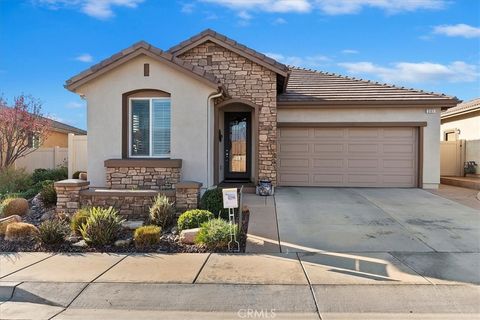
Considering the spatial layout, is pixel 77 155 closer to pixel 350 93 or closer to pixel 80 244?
pixel 80 244

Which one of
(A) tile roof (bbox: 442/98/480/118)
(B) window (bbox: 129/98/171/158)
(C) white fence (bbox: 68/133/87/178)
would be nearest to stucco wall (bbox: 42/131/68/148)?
(C) white fence (bbox: 68/133/87/178)

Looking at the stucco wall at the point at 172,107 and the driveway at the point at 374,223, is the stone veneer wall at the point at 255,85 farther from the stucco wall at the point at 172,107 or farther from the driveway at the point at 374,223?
the stucco wall at the point at 172,107

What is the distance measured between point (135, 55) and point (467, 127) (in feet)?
53.9

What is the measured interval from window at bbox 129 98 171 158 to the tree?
860cm

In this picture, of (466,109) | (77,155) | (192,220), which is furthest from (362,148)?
(77,155)

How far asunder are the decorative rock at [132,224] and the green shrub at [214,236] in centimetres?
216

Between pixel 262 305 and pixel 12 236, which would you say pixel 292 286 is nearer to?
pixel 262 305

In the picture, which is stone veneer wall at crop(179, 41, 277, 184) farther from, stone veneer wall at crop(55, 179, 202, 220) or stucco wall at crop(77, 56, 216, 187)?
stone veneer wall at crop(55, 179, 202, 220)

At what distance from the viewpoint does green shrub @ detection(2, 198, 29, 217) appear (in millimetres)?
10195

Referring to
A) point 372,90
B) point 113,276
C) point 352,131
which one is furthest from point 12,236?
point 372,90

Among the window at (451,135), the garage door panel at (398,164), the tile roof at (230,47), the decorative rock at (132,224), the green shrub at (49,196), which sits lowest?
the decorative rock at (132,224)

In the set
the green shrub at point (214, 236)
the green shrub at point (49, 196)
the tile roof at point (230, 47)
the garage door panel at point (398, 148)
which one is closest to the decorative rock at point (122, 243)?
the green shrub at point (214, 236)

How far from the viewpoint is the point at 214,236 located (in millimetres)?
7266

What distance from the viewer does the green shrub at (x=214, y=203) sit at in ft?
30.6
